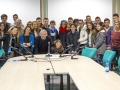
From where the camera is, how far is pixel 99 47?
6.59m

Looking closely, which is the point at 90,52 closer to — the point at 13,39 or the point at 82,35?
the point at 82,35

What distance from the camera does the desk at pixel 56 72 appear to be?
3.06m

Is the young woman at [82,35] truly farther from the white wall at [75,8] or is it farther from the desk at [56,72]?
the desk at [56,72]

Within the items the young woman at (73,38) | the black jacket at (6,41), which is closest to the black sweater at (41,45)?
the black jacket at (6,41)

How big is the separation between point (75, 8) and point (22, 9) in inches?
80.1

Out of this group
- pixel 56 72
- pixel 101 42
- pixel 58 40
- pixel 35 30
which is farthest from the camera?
pixel 35 30

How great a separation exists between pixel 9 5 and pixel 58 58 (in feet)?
15.5

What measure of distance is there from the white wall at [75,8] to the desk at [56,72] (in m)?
5.16

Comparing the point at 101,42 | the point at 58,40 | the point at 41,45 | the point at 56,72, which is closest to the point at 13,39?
the point at 41,45

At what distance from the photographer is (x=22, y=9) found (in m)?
9.44

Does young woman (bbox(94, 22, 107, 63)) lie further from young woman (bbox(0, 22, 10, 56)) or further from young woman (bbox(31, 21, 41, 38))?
young woman (bbox(0, 22, 10, 56))

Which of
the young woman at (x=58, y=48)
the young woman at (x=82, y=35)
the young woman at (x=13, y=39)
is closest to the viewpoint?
the young woman at (x=58, y=48)

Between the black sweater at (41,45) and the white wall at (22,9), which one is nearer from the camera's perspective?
the black sweater at (41,45)

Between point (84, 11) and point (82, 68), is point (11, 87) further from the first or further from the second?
point (84, 11)
